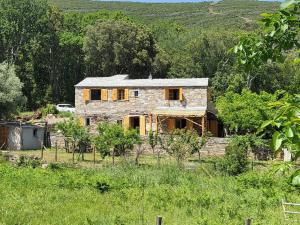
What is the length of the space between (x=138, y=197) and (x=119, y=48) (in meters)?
39.0

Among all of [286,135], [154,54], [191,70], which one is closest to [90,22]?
[154,54]

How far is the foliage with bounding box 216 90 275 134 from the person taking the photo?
32875 millimetres

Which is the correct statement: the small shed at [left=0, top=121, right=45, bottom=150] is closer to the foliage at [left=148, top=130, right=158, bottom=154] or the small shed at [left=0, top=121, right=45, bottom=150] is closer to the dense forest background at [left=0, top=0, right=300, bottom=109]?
the foliage at [left=148, top=130, right=158, bottom=154]

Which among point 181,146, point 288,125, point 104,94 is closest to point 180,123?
point 104,94

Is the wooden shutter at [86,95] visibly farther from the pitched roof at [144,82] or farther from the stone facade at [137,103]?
the pitched roof at [144,82]

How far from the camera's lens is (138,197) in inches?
656

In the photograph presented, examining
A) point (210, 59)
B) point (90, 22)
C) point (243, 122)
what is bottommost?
point (243, 122)

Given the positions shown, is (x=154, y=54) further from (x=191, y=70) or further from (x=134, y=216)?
(x=134, y=216)

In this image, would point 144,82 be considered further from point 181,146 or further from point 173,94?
point 181,146

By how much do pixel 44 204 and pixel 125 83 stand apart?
78.7 feet

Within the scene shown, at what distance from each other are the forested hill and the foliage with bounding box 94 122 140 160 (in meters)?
79.4

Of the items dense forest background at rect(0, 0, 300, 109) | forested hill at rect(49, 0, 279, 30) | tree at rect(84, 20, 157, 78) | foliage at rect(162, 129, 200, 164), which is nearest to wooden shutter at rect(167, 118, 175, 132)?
foliage at rect(162, 129, 200, 164)

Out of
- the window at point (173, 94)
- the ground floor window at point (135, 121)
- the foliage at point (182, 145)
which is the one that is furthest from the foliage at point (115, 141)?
the ground floor window at point (135, 121)

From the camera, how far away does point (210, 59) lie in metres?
50.9
